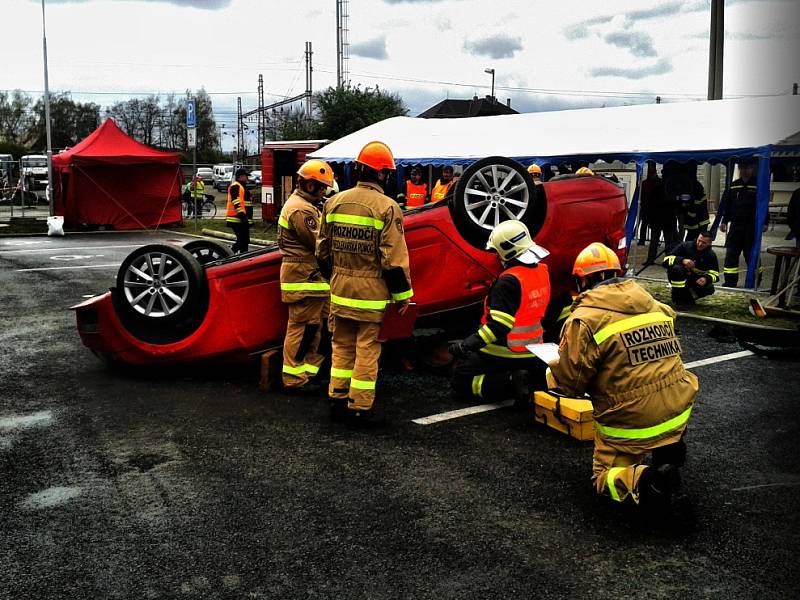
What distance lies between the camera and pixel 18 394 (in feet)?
19.9

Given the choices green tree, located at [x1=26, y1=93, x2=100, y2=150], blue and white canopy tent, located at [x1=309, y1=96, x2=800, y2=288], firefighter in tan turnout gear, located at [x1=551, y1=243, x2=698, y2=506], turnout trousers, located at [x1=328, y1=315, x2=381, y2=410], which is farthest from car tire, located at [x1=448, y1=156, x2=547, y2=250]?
green tree, located at [x1=26, y1=93, x2=100, y2=150]

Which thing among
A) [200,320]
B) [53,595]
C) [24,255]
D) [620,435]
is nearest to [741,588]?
[620,435]

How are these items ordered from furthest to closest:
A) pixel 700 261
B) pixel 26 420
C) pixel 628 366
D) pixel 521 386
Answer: pixel 700 261, pixel 521 386, pixel 26 420, pixel 628 366

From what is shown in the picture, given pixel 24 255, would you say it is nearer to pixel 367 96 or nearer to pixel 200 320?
pixel 200 320

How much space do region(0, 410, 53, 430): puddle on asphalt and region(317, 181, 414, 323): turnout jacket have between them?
7.17ft

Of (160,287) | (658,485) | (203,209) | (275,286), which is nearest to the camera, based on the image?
(658,485)

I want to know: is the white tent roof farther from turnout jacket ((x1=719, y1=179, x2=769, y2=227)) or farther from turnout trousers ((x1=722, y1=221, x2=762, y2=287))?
turnout trousers ((x1=722, y1=221, x2=762, y2=287))

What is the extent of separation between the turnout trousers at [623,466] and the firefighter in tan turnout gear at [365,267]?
1.75 metres

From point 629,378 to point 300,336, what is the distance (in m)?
2.97

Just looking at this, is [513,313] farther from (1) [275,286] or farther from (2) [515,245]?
(1) [275,286]

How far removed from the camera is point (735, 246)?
475 inches

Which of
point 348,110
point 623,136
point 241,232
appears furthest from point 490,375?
point 348,110

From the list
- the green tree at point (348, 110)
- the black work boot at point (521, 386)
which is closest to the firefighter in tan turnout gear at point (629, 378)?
the black work boot at point (521, 386)

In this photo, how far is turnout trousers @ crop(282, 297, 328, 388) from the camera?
605 centimetres
